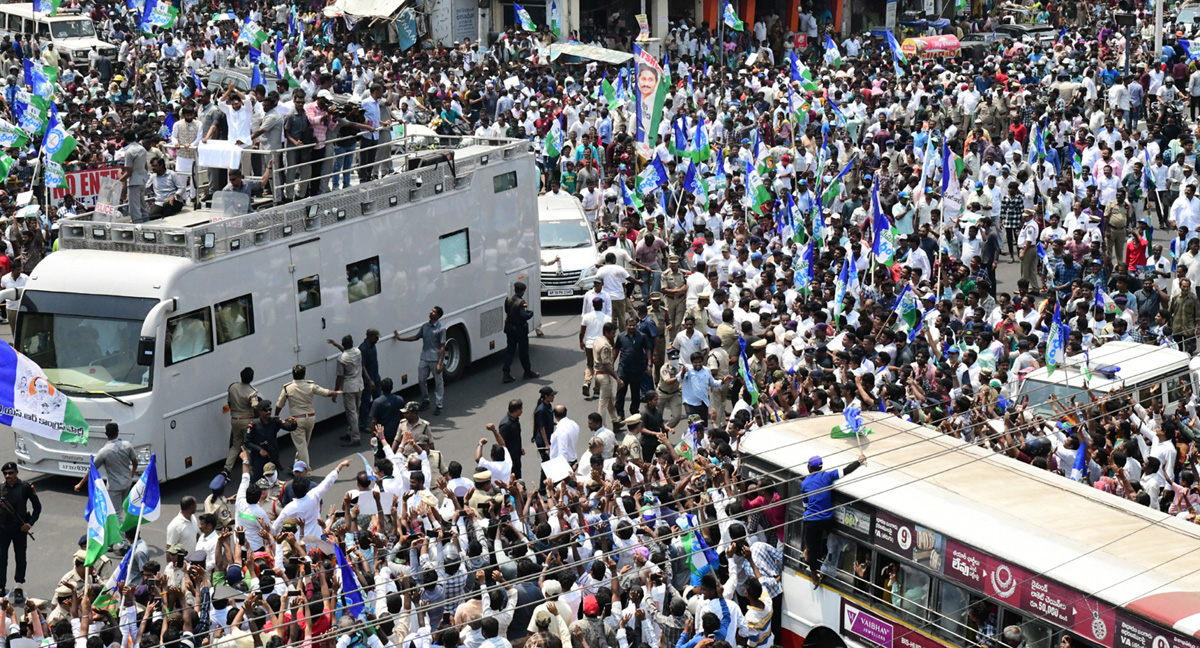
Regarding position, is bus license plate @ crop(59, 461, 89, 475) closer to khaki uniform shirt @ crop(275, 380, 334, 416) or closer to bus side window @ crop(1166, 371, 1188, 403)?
khaki uniform shirt @ crop(275, 380, 334, 416)

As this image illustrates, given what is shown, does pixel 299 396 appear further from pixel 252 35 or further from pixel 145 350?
pixel 252 35

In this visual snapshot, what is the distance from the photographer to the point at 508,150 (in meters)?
20.2

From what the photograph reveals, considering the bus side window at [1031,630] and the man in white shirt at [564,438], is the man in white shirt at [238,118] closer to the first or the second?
the man in white shirt at [564,438]

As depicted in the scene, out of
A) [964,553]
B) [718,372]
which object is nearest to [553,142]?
[718,372]

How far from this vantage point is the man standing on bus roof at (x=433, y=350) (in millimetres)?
18375

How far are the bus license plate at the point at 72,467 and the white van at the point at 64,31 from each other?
2453 cm

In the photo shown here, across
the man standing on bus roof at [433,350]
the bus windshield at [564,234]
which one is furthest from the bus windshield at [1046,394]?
the bus windshield at [564,234]

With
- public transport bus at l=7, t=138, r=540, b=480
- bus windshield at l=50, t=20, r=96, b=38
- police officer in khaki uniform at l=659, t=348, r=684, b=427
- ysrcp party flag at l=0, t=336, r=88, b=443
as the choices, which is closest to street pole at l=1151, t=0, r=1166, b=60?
public transport bus at l=7, t=138, r=540, b=480

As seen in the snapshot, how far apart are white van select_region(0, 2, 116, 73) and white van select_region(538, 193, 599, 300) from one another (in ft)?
64.1

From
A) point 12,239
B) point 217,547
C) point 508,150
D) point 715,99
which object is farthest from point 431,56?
point 217,547

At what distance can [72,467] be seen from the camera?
1599 cm

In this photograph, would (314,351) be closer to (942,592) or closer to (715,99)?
(942,592)

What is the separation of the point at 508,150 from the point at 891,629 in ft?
34.0

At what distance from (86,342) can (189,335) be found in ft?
3.23
